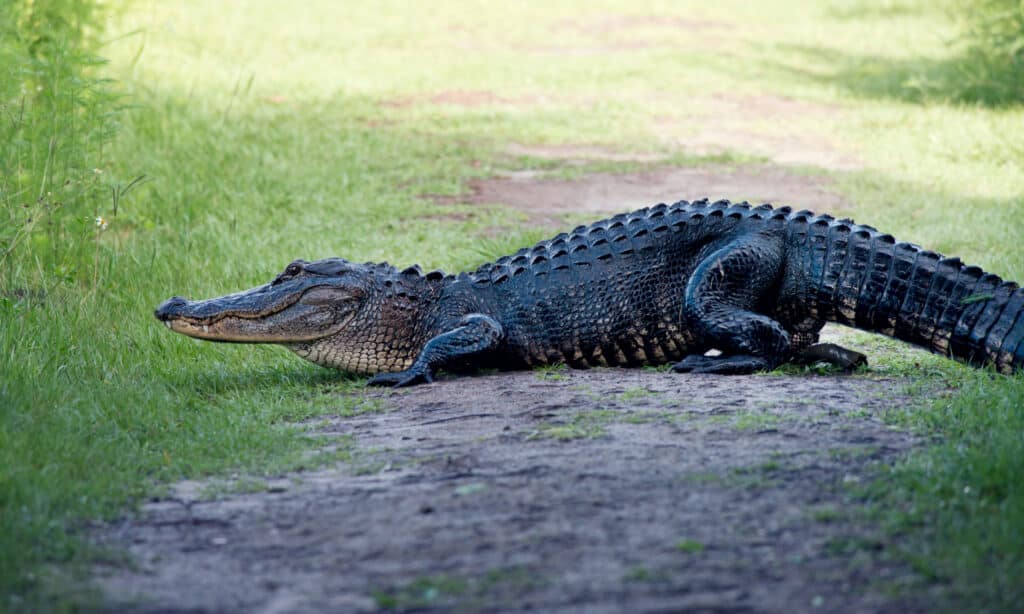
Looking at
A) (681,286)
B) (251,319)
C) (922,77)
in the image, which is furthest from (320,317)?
(922,77)

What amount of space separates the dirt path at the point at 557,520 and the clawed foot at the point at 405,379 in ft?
2.30

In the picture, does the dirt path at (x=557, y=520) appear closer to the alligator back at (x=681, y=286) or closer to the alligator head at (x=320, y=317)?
the alligator back at (x=681, y=286)

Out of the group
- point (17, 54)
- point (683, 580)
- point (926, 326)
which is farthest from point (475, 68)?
point (683, 580)

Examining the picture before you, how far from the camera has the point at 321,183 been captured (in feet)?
35.0

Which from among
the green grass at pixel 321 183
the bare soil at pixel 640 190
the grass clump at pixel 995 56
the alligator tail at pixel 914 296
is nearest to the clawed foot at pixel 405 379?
the green grass at pixel 321 183

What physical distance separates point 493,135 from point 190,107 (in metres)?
3.13

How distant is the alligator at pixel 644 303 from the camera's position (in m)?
5.66

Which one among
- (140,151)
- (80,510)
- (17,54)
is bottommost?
(80,510)

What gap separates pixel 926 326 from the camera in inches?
222

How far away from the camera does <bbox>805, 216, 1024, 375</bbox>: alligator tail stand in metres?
5.49

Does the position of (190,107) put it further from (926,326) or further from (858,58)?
(858,58)

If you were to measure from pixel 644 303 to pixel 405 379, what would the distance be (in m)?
1.26

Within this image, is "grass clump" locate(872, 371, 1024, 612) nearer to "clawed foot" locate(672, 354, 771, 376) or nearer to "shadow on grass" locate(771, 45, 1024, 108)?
"clawed foot" locate(672, 354, 771, 376)

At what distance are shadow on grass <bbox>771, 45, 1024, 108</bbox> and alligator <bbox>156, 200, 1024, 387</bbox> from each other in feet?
28.8
